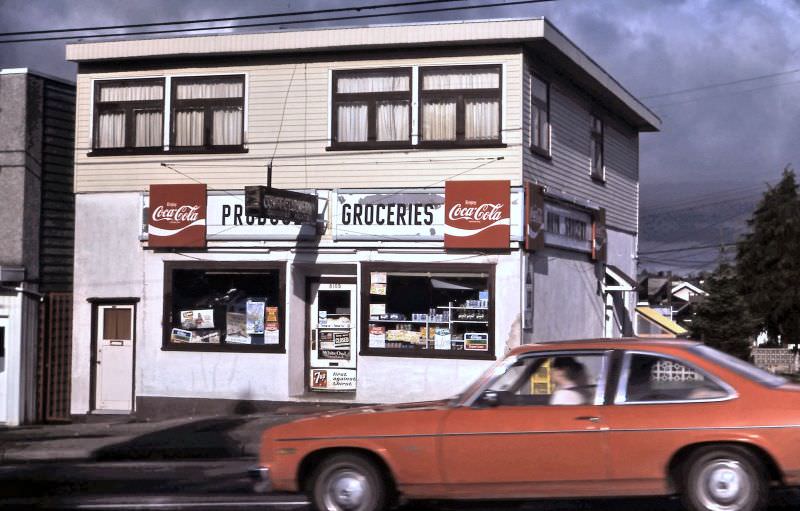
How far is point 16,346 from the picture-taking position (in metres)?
20.2

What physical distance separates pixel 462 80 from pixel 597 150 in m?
5.87

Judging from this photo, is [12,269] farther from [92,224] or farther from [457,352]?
[457,352]

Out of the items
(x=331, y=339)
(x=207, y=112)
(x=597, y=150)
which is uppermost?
(x=207, y=112)

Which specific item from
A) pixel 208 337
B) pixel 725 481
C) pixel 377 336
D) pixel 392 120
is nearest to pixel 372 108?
pixel 392 120

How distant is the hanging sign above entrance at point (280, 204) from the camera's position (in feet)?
55.8

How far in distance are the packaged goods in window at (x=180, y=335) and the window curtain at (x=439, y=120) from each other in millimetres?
5856

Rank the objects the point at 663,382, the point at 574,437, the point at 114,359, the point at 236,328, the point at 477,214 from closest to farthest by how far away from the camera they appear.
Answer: the point at 574,437 < the point at 663,382 < the point at 477,214 < the point at 236,328 < the point at 114,359

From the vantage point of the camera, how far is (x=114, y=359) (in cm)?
2041

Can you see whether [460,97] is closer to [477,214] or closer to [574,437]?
[477,214]

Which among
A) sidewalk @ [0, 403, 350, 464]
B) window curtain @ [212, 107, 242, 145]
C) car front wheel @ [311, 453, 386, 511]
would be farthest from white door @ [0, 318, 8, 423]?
car front wheel @ [311, 453, 386, 511]

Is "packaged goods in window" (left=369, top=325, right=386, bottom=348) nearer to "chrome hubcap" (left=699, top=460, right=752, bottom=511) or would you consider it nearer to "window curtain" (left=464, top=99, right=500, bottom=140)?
"window curtain" (left=464, top=99, right=500, bottom=140)

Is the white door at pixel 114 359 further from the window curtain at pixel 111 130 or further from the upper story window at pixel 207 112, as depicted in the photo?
the upper story window at pixel 207 112

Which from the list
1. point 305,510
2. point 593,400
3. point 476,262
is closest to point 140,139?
point 476,262

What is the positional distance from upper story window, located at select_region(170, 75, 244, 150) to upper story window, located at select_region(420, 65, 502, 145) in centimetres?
363
